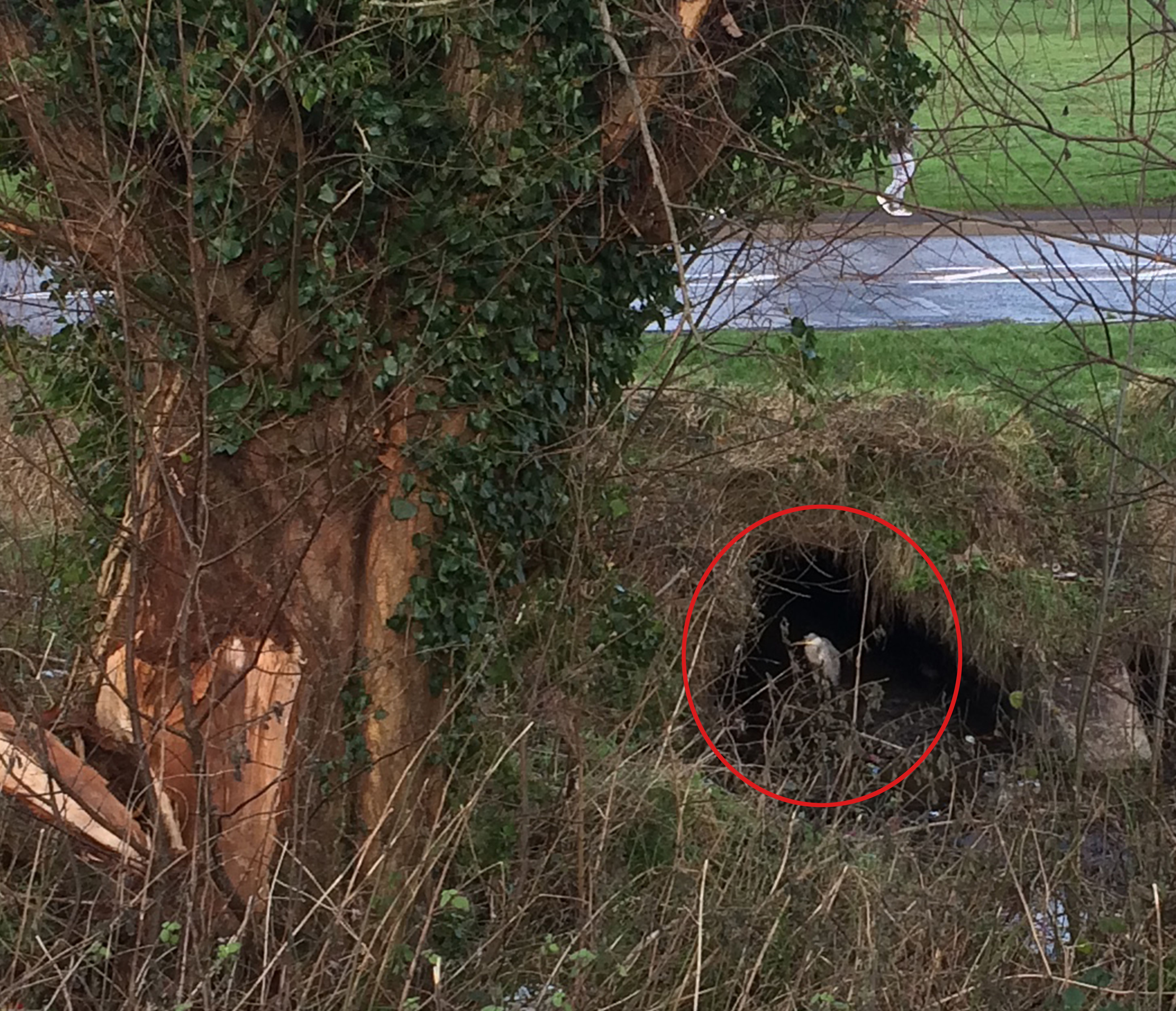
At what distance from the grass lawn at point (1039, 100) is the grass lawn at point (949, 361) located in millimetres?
631

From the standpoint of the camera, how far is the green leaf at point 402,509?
152 inches

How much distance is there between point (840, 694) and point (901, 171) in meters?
2.61

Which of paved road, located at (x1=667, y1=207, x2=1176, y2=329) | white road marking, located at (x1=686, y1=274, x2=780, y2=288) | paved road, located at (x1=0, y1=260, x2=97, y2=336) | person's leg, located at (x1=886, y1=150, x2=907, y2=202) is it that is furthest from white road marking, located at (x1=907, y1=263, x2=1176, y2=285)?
paved road, located at (x1=0, y1=260, x2=97, y2=336)

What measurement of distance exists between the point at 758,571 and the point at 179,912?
5874 millimetres

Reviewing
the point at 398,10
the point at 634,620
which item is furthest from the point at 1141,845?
the point at 398,10

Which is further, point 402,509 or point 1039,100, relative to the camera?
point 1039,100

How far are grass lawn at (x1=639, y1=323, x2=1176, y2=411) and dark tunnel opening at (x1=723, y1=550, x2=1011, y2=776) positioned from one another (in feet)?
4.55

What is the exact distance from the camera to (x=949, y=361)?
963cm

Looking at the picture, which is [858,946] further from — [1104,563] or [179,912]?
[1104,563]

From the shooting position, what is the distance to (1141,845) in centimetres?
457

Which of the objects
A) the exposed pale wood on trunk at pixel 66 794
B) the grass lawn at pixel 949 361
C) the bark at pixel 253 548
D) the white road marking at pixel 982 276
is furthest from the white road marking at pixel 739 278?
the white road marking at pixel 982 276

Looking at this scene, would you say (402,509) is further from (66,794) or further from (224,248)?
(66,794)

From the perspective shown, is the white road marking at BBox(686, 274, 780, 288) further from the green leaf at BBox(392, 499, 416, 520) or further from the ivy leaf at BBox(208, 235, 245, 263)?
the ivy leaf at BBox(208, 235, 245, 263)

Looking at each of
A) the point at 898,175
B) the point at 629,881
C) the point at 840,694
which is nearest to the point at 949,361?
the point at 840,694
